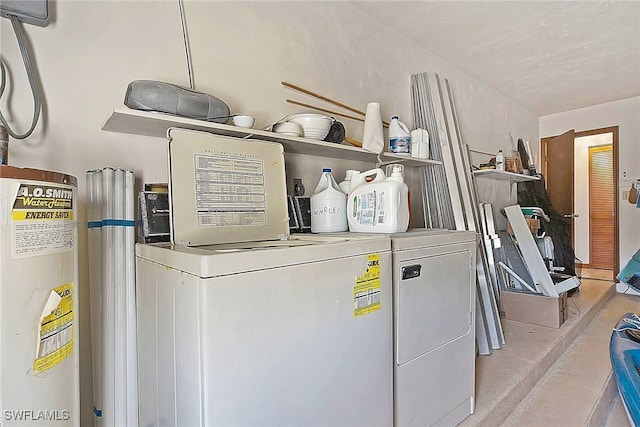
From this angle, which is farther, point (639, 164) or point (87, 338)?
point (639, 164)

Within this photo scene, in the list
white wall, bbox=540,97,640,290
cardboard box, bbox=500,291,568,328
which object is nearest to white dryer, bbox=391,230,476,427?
cardboard box, bbox=500,291,568,328

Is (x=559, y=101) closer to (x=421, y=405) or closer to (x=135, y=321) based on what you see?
(x=421, y=405)

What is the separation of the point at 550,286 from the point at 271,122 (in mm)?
2755

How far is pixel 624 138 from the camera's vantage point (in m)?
5.09

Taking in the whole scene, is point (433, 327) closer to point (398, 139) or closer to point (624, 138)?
point (398, 139)

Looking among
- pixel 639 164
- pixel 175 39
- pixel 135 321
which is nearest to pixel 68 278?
pixel 135 321

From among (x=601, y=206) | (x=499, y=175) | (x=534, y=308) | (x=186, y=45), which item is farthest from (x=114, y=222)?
(x=601, y=206)

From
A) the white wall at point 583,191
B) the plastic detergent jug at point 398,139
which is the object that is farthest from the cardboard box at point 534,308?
the white wall at point 583,191

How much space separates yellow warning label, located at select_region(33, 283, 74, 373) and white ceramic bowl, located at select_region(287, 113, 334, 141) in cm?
118

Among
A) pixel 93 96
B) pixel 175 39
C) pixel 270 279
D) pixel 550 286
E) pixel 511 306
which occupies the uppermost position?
pixel 175 39

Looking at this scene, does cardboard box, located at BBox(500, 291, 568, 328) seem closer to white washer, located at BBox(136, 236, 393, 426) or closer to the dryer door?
the dryer door

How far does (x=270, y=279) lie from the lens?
1.01 m

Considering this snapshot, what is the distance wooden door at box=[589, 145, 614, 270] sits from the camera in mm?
7047

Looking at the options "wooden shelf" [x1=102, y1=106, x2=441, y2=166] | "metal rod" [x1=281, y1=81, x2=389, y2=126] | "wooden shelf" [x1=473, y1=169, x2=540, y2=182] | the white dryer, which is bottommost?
the white dryer
